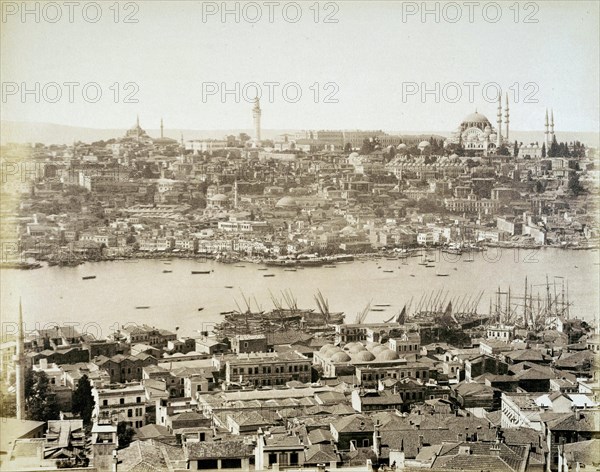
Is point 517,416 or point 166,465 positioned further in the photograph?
point 517,416

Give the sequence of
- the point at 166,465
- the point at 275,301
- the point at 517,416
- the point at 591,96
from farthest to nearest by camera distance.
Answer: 1. the point at 275,301
2. the point at 591,96
3. the point at 517,416
4. the point at 166,465

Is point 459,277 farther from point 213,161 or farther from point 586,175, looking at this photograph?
point 213,161

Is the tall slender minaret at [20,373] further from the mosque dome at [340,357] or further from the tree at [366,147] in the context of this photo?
the tree at [366,147]

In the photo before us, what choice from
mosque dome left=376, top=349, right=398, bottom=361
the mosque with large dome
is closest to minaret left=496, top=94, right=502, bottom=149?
the mosque with large dome

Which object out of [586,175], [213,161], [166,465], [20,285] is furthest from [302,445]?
[586,175]

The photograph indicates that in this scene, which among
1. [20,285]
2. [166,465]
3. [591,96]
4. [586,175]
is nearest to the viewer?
[166,465]

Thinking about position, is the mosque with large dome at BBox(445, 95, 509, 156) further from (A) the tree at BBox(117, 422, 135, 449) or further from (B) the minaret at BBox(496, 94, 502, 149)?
(A) the tree at BBox(117, 422, 135, 449)

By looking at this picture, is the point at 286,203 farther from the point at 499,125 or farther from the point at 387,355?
the point at 387,355
